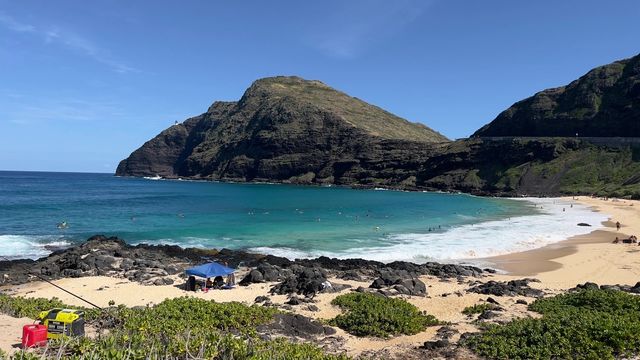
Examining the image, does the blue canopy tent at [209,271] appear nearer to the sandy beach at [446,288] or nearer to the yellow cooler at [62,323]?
the sandy beach at [446,288]

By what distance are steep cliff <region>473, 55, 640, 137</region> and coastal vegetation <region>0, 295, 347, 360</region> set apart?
14253 cm

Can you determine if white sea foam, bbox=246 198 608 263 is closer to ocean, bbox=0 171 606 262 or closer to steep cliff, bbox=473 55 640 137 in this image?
ocean, bbox=0 171 606 262

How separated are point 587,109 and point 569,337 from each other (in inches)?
5972

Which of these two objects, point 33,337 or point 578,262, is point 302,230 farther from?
point 33,337

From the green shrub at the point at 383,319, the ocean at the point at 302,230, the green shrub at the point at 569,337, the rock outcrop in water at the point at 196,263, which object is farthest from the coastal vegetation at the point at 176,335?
the ocean at the point at 302,230

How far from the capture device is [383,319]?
15.5 metres

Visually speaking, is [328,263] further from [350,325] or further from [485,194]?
[485,194]

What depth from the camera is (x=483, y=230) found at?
48.0 metres

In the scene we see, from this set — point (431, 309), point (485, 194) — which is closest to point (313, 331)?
point (431, 309)

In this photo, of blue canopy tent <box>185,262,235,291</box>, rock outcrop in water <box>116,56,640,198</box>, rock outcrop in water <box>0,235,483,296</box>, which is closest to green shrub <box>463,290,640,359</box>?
rock outcrop in water <box>0,235,483,296</box>

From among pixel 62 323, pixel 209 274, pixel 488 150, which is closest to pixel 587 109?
pixel 488 150

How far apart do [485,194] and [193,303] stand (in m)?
119

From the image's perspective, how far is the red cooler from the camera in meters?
10.6

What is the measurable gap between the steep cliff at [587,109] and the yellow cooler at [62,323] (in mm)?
146559
